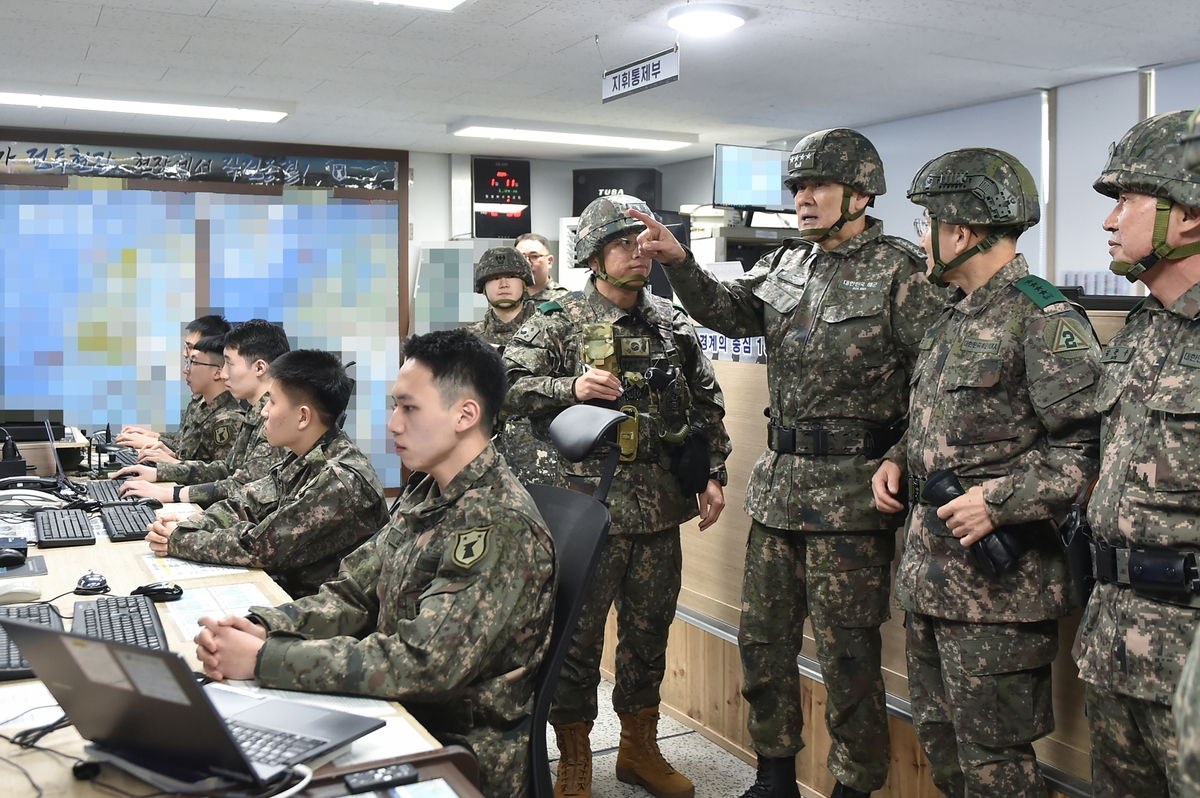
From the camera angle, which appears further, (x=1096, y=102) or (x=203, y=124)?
(x=203, y=124)

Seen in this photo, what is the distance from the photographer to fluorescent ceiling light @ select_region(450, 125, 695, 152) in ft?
22.8

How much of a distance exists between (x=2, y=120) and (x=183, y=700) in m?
6.99

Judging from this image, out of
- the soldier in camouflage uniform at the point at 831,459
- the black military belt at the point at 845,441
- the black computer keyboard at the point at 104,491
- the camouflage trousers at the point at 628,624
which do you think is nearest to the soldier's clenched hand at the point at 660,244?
the soldier in camouflage uniform at the point at 831,459

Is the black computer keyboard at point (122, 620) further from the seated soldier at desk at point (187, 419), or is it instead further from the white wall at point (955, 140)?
the white wall at point (955, 140)

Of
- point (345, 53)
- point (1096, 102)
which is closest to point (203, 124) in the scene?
point (345, 53)

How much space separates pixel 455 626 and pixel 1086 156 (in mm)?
5307

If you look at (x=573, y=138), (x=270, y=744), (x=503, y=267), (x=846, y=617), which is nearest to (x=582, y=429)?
(x=270, y=744)

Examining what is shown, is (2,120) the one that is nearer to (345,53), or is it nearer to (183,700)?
(345,53)

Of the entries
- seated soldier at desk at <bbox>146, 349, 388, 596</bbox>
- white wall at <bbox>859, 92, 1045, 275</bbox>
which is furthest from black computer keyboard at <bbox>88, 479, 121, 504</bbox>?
white wall at <bbox>859, 92, 1045, 275</bbox>

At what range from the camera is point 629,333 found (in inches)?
116

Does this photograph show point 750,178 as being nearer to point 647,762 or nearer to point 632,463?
point 632,463

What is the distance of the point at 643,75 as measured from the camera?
460 centimetres

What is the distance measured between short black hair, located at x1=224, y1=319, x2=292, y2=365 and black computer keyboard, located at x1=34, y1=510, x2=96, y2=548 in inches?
31.1

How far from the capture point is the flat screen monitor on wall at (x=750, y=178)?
19.3 ft
